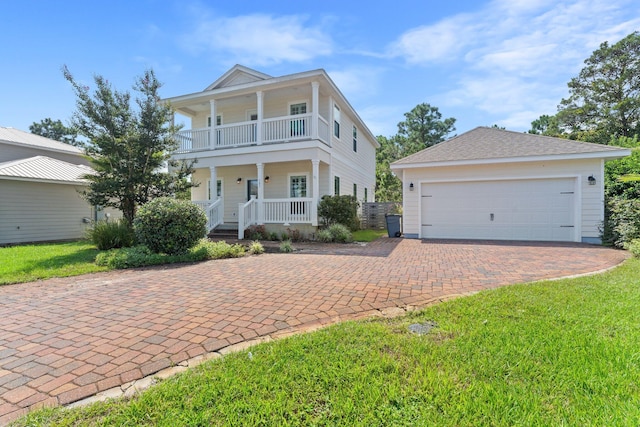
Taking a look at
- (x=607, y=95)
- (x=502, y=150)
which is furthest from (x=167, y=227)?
(x=607, y=95)

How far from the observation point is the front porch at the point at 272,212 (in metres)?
12.1

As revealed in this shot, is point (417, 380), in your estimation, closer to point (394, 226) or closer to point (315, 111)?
point (315, 111)

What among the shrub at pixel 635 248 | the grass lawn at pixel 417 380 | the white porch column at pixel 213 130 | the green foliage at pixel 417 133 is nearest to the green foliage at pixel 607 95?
the green foliage at pixel 417 133

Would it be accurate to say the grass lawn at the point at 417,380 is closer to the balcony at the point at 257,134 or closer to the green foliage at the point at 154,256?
the green foliage at the point at 154,256

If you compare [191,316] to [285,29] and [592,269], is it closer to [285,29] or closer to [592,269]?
[592,269]

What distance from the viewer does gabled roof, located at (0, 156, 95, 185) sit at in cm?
1182

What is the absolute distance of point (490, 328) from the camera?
3.15 meters

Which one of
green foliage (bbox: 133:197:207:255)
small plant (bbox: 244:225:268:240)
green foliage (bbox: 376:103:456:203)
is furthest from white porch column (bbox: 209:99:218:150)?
green foliage (bbox: 376:103:456:203)

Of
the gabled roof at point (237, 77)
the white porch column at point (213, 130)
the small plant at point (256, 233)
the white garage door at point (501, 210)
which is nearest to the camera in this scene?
the white garage door at point (501, 210)

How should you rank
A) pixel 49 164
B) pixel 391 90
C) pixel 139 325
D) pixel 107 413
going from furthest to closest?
pixel 391 90
pixel 49 164
pixel 139 325
pixel 107 413

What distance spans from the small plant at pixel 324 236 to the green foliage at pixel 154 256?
370 centimetres

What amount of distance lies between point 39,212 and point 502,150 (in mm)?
19313

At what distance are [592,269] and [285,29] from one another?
34.5ft

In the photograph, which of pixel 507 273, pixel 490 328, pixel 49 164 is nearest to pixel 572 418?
pixel 490 328
